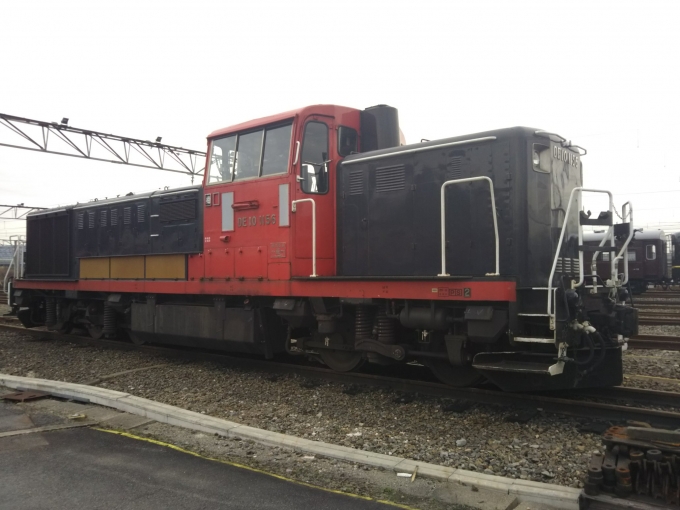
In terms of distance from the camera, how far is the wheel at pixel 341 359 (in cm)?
727

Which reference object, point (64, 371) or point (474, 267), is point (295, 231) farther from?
point (64, 371)

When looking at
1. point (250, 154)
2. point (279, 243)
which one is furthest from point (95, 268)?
point (279, 243)

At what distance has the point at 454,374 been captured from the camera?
6.50m

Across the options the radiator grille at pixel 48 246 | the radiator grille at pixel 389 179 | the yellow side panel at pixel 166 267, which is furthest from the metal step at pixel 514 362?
the radiator grille at pixel 48 246

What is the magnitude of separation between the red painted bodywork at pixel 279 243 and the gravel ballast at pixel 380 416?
1.28 metres

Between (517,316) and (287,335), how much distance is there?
12.0 ft

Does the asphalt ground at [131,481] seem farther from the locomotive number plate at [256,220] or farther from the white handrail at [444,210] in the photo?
the locomotive number plate at [256,220]

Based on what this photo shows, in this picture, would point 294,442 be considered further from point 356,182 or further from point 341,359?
point 356,182

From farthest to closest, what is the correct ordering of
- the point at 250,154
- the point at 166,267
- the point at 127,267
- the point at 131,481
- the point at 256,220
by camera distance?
the point at 127,267 < the point at 166,267 < the point at 250,154 < the point at 256,220 < the point at 131,481

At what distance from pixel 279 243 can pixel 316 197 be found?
81 cm

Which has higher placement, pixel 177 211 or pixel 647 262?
pixel 177 211

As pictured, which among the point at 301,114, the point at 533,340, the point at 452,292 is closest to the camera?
the point at 533,340

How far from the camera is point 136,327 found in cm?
994

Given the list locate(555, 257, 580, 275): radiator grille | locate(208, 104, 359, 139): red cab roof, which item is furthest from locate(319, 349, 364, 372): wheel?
locate(208, 104, 359, 139): red cab roof
